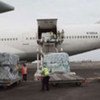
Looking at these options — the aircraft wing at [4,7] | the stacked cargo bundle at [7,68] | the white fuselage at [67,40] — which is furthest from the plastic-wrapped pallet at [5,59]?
the white fuselage at [67,40]

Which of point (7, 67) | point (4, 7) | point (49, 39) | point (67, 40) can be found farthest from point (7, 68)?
point (67, 40)

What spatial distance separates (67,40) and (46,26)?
102 inches

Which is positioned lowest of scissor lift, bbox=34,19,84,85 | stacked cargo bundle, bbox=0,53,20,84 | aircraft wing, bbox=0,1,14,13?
stacked cargo bundle, bbox=0,53,20,84

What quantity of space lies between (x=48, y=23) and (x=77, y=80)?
1432 centimetres

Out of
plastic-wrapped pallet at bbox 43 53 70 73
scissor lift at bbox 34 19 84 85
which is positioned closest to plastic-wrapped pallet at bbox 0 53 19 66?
plastic-wrapped pallet at bbox 43 53 70 73

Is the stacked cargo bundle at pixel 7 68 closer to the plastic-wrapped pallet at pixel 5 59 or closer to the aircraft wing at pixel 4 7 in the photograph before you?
the plastic-wrapped pallet at pixel 5 59

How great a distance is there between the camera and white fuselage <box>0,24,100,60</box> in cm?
3253

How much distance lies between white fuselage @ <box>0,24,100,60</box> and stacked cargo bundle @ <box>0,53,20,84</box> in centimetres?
1178

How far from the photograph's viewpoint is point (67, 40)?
107 ft

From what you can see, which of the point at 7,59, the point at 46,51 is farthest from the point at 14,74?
the point at 46,51

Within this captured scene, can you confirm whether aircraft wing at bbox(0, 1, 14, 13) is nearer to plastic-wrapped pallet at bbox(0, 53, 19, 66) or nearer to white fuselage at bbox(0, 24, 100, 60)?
plastic-wrapped pallet at bbox(0, 53, 19, 66)

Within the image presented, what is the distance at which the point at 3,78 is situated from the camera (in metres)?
18.8

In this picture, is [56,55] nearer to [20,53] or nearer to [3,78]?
[3,78]

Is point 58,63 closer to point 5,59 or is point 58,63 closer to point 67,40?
point 5,59
